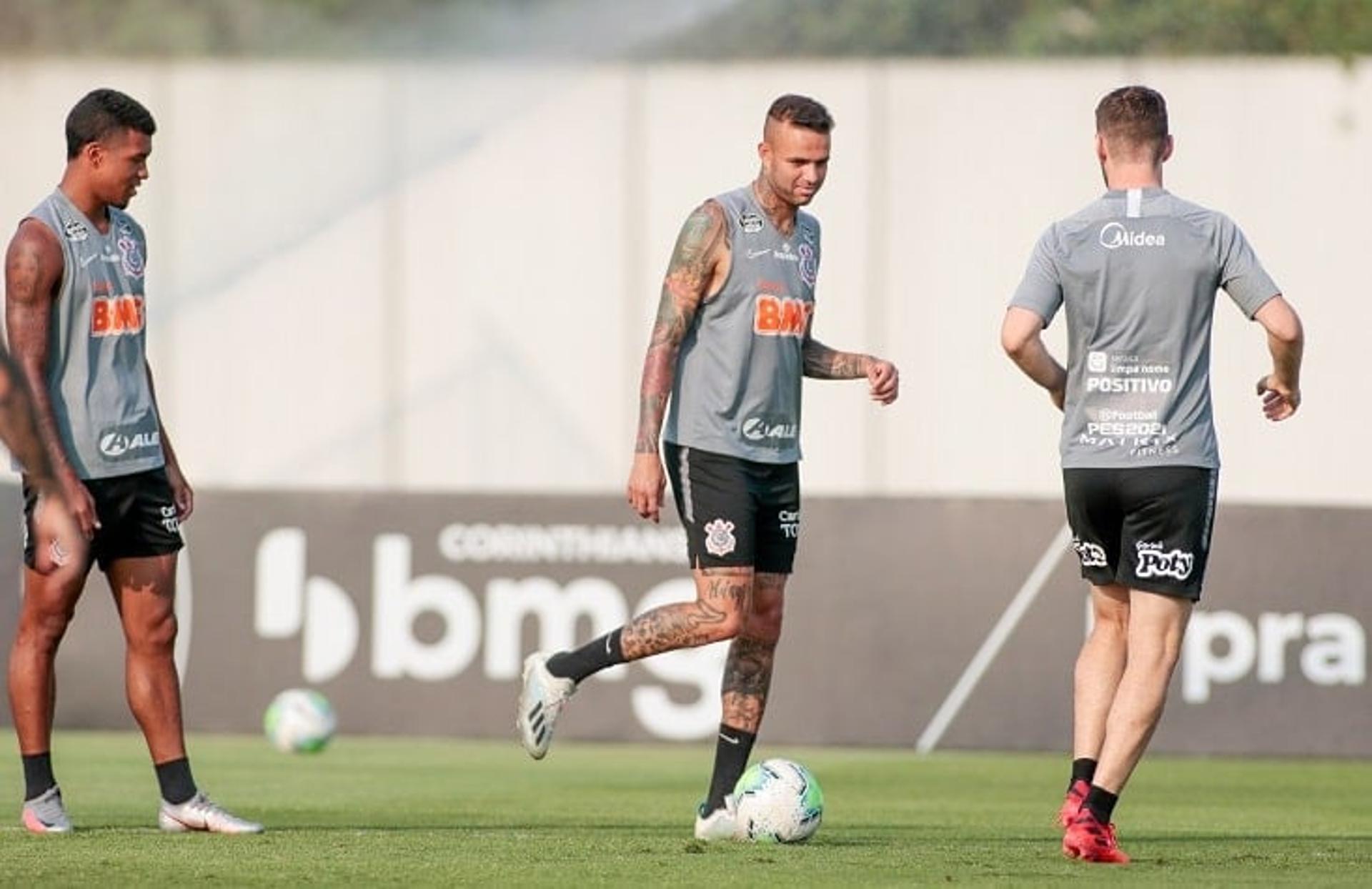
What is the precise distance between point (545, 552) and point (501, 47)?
681cm

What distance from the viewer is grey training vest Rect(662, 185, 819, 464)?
29.8ft

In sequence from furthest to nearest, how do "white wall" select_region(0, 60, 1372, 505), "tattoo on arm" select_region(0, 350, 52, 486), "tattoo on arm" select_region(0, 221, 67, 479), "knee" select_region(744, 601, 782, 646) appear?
"white wall" select_region(0, 60, 1372, 505)
"knee" select_region(744, 601, 782, 646)
"tattoo on arm" select_region(0, 221, 67, 479)
"tattoo on arm" select_region(0, 350, 52, 486)

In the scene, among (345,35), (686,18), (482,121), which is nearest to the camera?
(482,121)

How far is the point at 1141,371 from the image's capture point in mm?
8438

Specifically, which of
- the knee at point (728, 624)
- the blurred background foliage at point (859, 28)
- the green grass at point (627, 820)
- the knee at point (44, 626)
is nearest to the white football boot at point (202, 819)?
the green grass at point (627, 820)

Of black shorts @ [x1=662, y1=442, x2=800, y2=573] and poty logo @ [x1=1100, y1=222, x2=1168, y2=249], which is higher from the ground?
poty logo @ [x1=1100, y1=222, x2=1168, y2=249]

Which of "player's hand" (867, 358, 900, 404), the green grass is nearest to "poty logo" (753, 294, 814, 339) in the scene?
"player's hand" (867, 358, 900, 404)

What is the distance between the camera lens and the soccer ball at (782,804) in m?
8.77

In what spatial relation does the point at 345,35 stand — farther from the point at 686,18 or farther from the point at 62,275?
the point at 62,275

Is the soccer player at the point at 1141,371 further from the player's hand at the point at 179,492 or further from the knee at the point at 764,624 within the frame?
the player's hand at the point at 179,492

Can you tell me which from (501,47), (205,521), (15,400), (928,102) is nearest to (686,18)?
(501,47)

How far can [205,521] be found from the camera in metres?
15.8

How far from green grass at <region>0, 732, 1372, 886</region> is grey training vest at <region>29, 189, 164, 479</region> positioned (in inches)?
49.1

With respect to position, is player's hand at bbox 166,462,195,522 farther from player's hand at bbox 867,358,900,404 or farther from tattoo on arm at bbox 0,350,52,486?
tattoo on arm at bbox 0,350,52,486
